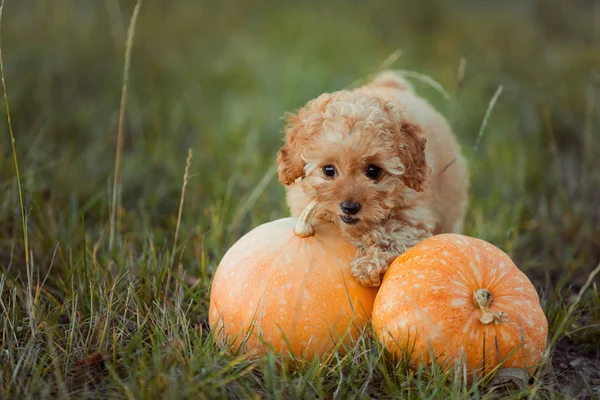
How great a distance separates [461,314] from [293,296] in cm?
70

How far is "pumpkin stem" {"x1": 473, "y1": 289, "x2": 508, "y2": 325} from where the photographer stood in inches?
100

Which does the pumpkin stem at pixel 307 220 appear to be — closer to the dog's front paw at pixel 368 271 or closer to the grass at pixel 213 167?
the dog's front paw at pixel 368 271

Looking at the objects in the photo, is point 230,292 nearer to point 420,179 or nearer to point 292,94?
point 420,179

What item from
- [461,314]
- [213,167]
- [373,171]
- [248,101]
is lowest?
[461,314]

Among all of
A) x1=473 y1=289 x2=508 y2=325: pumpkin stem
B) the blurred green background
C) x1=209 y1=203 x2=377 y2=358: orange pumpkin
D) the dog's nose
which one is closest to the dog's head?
the dog's nose

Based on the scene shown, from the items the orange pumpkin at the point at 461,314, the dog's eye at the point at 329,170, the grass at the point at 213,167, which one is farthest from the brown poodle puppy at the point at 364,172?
the grass at the point at 213,167

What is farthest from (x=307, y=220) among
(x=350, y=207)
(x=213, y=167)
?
(x=213, y=167)

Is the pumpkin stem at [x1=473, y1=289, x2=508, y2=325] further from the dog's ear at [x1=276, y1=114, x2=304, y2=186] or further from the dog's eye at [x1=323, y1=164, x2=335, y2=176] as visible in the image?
the dog's ear at [x1=276, y1=114, x2=304, y2=186]

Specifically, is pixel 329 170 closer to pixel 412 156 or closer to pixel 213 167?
pixel 412 156

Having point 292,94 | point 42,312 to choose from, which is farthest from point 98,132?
point 42,312

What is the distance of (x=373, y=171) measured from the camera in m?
2.90

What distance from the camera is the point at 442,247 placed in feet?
9.04

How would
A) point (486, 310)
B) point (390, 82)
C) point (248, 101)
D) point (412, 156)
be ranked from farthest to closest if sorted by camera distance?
point (248, 101), point (390, 82), point (412, 156), point (486, 310)

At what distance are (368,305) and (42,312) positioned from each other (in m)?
1.49
